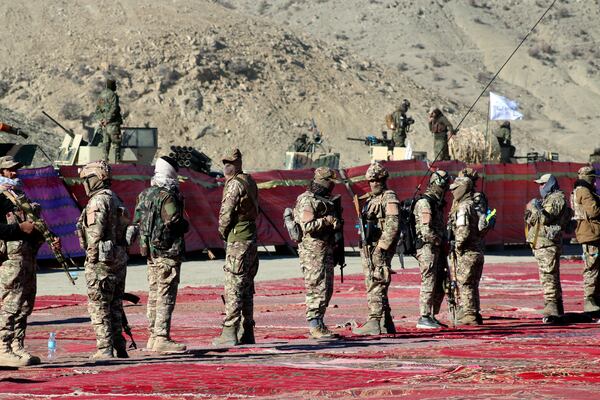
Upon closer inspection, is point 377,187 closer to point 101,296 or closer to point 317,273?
point 317,273

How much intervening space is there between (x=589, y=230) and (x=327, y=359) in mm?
5944

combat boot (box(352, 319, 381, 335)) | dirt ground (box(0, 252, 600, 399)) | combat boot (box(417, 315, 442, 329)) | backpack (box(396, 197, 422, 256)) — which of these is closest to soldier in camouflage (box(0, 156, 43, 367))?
dirt ground (box(0, 252, 600, 399))

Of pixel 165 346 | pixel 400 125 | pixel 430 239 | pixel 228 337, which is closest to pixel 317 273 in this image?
pixel 228 337

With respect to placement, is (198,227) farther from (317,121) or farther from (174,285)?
(317,121)

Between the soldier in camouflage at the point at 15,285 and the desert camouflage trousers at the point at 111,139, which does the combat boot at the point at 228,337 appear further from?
the desert camouflage trousers at the point at 111,139

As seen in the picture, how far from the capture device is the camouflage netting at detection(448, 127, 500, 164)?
115 feet

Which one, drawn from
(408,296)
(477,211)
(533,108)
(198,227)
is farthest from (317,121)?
(477,211)

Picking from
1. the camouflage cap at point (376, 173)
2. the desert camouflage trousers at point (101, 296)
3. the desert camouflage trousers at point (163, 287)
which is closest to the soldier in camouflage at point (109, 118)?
the camouflage cap at point (376, 173)

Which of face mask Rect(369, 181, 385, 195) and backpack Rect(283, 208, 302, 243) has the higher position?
face mask Rect(369, 181, 385, 195)

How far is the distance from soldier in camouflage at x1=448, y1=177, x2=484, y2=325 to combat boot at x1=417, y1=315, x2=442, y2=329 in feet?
1.89

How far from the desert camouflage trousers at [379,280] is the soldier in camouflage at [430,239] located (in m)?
0.81

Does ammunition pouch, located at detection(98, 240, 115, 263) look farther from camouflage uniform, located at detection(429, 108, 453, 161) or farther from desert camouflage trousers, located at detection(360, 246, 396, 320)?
camouflage uniform, located at detection(429, 108, 453, 161)

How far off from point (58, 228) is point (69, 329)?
35.0 ft

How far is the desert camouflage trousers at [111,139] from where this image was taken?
3406 cm
